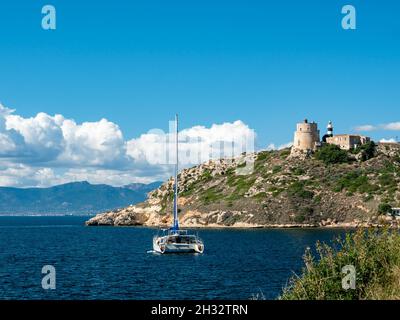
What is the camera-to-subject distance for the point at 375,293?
61.9 ft

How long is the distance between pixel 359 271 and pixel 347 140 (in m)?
178

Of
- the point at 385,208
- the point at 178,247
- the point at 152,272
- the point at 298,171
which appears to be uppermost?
the point at 298,171

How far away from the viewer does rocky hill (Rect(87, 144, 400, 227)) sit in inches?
6201

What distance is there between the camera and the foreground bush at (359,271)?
20312mm

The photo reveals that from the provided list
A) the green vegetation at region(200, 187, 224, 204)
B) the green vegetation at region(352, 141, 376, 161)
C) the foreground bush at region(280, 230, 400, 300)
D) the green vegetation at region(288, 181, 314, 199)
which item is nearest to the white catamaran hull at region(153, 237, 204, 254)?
the foreground bush at region(280, 230, 400, 300)

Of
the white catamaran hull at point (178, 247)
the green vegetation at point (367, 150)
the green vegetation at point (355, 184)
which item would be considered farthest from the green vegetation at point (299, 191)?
the white catamaran hull at point (178, 247)

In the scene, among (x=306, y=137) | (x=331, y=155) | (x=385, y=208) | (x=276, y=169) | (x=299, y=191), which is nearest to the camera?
(x=385, y=208)

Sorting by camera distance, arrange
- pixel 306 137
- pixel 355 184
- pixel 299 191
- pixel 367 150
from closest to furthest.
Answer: pixel 355 184
pixel 299 191
pixel 367 150
pixel 306 137

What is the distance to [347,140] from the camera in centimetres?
19300

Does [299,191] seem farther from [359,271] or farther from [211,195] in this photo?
[359,271]

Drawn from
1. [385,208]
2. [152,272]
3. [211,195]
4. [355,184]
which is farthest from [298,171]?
[152,272]
